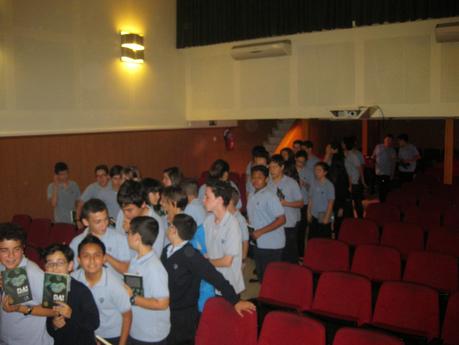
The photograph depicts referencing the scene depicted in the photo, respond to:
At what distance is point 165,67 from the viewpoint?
1045cm

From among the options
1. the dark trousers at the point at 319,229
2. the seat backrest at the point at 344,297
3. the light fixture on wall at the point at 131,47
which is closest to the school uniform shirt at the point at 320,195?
the dark trousers at the point at 319,229

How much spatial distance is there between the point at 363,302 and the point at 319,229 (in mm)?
2722

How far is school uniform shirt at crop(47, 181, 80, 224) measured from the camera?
7029 millimetres

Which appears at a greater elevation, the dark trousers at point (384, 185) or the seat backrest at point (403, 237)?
the dark trousers at point (384, 185)

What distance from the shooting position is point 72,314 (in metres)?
2.86

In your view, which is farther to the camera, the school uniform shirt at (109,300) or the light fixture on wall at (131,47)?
the light fixture on wall at (131,47)

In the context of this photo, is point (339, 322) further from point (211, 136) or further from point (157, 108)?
point (211, 136)

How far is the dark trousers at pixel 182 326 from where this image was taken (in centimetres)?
356

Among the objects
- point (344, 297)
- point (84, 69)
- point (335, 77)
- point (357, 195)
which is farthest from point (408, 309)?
point (84, 69)

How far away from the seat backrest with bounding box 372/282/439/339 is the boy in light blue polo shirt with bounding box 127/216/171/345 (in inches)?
70.5

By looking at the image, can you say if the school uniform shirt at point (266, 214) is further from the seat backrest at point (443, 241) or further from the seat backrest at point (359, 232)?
the seat backrest at point (443, 241)

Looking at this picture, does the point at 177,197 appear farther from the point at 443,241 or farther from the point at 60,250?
the point at 443,241

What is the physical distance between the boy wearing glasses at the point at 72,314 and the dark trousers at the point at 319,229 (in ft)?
13.9

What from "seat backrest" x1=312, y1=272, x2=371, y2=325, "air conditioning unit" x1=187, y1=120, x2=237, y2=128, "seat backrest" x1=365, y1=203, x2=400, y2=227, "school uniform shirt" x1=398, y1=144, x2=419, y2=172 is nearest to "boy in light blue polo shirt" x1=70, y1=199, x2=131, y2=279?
"seat backrest" x1=312, y1=272, x2=371, y2=325
